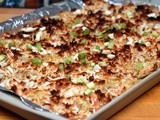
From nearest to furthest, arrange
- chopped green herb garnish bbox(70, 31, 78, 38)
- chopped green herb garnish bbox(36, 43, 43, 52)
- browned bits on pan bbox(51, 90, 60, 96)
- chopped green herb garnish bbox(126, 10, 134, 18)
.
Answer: browned bits on pan bbox(51, 90, 60, 96), chopped green herb garnish bbox(36, 43, 43, 52), chopped green herb garnish bbox(70, 31, 78, 38), chopped green herb garnish bbox(126, 10, 134, 18)

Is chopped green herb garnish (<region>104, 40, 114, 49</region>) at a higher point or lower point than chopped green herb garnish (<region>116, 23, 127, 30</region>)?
lower

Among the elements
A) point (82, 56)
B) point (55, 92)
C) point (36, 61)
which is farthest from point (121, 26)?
point (55, 92)

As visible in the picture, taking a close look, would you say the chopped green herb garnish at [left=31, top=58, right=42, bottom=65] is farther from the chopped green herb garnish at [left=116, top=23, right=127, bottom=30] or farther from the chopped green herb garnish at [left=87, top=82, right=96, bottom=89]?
the chopped green herb garnish at [left=116, top=23, right=127, bottom=30]

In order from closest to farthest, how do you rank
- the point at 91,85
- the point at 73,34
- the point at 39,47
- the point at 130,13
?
1. the point at 91,85
2. the point at 39,47
3. the point at 73,34
4. the point at 130,13

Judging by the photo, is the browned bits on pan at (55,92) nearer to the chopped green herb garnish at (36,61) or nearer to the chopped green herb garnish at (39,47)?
the chopped green herb garnish at (36,61)

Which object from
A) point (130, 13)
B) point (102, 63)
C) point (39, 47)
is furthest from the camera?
point (130, 13)

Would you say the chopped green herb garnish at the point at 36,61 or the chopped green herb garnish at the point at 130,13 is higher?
the chopped green herb garnish at the point at 130,13

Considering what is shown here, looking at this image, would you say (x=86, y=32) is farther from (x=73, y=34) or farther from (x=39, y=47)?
(x=39, y=47)

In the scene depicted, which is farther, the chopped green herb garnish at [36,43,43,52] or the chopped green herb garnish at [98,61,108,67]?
the chopped green herb garnish at [36,43,43,52]

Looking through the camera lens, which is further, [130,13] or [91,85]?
[130,13]

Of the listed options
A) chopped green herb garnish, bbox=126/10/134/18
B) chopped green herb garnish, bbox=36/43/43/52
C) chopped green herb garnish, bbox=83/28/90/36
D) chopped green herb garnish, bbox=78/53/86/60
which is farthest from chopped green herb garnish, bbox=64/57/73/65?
chopped green herb garnish, bbox=126/10/134/18

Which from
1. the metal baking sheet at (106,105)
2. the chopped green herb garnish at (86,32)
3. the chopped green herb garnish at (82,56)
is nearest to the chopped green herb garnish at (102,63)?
the chopped green herb garnish at (82,56)

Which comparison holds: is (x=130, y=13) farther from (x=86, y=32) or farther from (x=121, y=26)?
(x=86, y=32)
